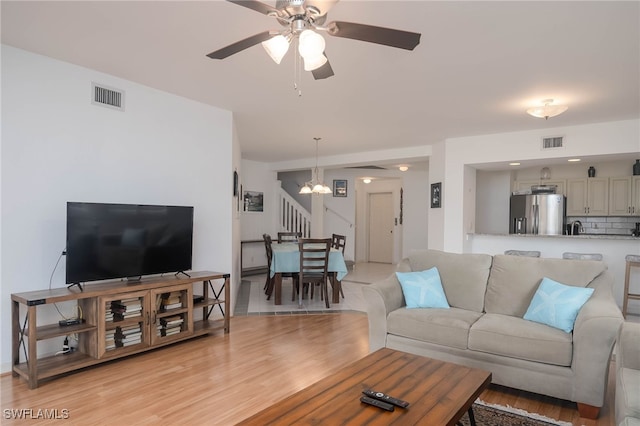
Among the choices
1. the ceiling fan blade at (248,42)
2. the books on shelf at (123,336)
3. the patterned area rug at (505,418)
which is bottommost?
the patterned area rug at (505,418)

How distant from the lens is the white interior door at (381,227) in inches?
395

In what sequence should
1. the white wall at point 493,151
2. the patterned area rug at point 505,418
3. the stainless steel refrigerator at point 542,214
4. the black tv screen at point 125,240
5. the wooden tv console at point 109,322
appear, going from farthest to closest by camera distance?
the stainless steel refrigerator at point 542,214
the white wall at point 493,151
the black tv screen at point 125,240
the wooden tv console at point 109,322
the patterned area rug at point 505,418

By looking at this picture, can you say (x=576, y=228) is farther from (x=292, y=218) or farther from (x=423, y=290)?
(x=292, y=218)

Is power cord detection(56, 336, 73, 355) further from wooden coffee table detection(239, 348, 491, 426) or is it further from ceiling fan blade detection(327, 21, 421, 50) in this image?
ceiling fan blade detection(327, 21, 421, 50)

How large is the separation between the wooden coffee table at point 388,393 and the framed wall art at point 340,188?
7518mm

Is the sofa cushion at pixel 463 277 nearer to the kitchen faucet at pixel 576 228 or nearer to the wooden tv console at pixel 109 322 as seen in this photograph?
the wooden tv console at pixel 109 322

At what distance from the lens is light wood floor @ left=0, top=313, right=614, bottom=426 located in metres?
2.28

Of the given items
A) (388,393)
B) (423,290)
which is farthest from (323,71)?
(423,290)

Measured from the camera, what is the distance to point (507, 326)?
260 centimetres

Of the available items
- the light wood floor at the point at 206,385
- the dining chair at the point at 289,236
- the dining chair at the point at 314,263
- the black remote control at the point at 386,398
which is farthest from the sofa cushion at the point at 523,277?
the dining chair at the point at 289,236

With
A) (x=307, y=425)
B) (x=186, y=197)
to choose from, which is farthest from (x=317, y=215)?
(x=307, y=425)

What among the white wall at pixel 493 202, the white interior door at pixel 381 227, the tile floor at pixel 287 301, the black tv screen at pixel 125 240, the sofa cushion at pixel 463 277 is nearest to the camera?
the black tv screen at pixel 125 240

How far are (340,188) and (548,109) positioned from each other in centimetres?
612

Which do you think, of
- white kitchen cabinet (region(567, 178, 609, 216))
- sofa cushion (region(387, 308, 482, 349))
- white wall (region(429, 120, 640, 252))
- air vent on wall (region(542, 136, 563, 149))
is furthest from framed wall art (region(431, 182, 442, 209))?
sofa cushion (region(387, 308, 482, 349))
